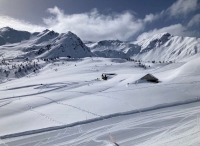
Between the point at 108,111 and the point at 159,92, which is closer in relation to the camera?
the point at 108,111

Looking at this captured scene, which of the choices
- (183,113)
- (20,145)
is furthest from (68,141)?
(183,113)

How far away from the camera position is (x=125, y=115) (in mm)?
22438

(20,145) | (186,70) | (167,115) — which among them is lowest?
(20,145)

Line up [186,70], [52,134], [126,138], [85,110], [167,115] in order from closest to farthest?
[126,138]
[52,134]
[167,115]
[85,110]
[186,70]

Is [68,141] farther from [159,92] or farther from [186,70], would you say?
[186,70]

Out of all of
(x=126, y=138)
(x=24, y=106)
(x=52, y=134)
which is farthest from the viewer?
(x=24, y=106)

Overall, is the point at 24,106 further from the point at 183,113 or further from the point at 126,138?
the point at 183,113

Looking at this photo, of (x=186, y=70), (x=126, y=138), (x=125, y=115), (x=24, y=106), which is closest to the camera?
(x=126, y=138)

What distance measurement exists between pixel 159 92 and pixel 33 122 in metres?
19.8

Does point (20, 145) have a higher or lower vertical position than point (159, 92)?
lower

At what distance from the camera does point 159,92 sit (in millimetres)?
31031

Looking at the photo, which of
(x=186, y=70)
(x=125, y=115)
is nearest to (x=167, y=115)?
(x=125, y=115)

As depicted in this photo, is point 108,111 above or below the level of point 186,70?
below

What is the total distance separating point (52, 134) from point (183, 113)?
46.7ft
